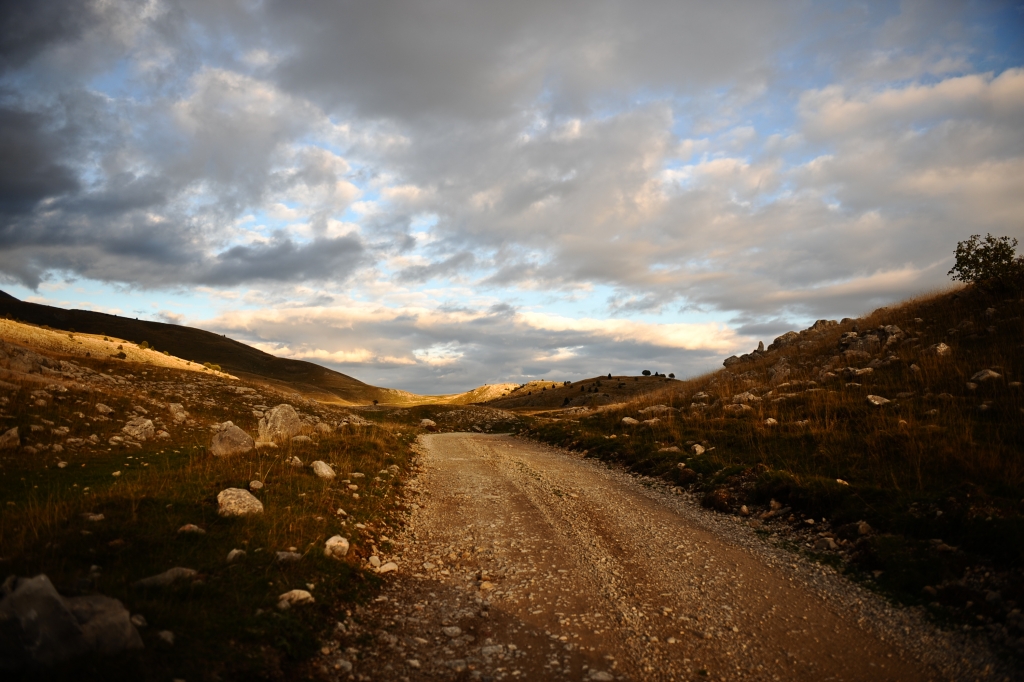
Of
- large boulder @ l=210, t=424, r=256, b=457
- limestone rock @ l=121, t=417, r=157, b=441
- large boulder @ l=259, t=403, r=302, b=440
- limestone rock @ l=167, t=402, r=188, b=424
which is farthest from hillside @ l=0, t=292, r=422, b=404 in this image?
large boulder @ l=210, t=424, r=256, b=457

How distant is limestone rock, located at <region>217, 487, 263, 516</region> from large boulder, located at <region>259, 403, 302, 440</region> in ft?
27.3

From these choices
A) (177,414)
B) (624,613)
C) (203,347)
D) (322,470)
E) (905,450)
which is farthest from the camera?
(203,347)

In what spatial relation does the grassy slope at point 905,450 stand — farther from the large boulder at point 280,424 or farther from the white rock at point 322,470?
the large boulder at point 280,424

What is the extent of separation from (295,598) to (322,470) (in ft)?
23.7

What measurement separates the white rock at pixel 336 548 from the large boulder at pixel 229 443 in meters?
7.25

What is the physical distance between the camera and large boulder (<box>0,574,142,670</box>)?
387 cm

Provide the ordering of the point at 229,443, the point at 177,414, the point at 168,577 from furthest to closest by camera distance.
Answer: the point at 177,414 → the point at 229,443 → the point at 168,577

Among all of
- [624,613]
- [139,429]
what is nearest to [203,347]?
[139,429]

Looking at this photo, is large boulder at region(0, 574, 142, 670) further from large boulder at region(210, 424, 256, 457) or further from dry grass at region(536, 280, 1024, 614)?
dry grass at region(536, 280, 1024, 614)

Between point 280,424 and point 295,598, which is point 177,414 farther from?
point 295,598

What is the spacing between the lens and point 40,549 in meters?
6.20

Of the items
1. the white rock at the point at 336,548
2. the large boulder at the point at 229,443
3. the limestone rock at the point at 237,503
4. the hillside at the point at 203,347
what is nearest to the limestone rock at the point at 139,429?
the large boulder at the point at 229,443

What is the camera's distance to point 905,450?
12023 mm

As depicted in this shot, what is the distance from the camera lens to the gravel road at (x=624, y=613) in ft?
18.2
